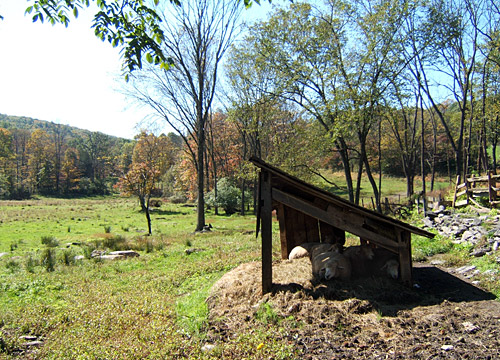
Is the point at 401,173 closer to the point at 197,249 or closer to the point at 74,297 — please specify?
the point at 197,249

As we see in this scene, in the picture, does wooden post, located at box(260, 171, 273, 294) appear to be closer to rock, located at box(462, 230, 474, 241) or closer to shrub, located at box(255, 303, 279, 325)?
shrub, located at box(255, 303, 279, 325)

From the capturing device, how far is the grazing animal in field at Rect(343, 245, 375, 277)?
7281 millimetres

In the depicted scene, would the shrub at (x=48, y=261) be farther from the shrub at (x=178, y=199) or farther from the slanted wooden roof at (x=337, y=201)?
the shrub at (x=178, y=199)

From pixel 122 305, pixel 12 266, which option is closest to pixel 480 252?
pixel 122 305

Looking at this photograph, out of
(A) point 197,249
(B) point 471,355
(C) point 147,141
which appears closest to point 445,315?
(B) point 471,355

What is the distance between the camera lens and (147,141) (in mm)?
52875

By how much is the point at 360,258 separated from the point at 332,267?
3.15 feet

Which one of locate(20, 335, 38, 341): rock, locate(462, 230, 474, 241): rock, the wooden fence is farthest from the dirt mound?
the wooden fence

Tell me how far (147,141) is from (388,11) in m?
42.2

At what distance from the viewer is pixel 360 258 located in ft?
24.3

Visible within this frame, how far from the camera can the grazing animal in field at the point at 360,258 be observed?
7.28 m

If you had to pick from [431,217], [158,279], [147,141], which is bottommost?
[158,279]

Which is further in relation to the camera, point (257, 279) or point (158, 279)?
point (158, 279)

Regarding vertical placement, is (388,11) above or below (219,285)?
above
